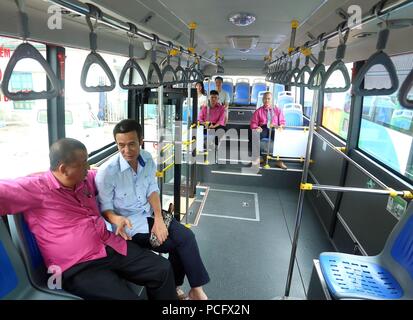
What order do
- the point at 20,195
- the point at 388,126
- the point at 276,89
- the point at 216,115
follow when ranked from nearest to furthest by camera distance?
the point at 20,195 < the point at 388,126 < the point at 216,115 < the point at 276,89

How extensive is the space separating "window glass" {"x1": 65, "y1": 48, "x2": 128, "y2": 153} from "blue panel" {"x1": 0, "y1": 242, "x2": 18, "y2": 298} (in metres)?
1.28

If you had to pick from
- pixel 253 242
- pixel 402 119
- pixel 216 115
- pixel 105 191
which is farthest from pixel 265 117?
pixel 105 191

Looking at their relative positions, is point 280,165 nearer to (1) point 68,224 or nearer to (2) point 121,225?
(2) point 121,225

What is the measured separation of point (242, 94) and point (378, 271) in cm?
847

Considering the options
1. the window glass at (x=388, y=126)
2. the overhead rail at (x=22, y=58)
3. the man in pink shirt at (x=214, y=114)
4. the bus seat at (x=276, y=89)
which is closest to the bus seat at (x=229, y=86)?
the bus seat at (x=276, y=89)

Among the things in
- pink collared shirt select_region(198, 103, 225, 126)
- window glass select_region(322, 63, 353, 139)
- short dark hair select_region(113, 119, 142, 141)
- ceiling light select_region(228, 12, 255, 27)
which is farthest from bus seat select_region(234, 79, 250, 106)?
short dark hair select_region(113, 119, 142, 141)

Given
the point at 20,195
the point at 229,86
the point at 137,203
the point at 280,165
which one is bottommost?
the point at 280,165

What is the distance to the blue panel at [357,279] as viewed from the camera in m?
1.76

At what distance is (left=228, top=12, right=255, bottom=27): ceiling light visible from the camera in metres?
2.66

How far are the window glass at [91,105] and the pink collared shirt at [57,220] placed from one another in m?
0.93

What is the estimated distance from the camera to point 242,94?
32.5ft

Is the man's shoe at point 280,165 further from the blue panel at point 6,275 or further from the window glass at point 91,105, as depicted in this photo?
the blue panel at point 6,275
